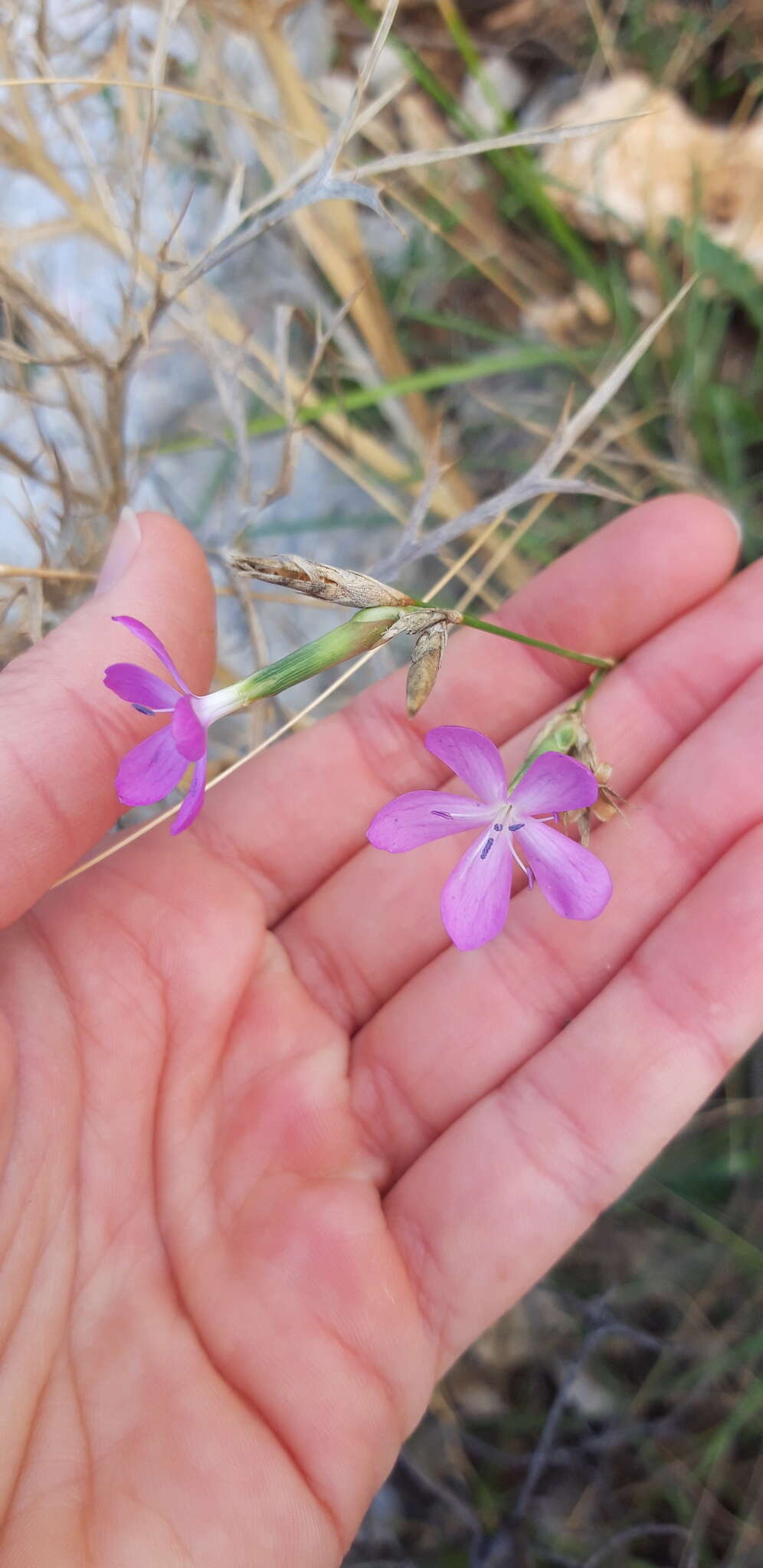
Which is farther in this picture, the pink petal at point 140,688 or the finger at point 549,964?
the finger at point 549,964

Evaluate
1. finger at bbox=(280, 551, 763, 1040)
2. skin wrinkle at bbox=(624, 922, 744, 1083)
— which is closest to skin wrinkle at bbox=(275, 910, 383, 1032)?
finger at bbox=(280, 551, 763, 1040)

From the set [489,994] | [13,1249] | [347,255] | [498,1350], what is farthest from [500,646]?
[498,1350]

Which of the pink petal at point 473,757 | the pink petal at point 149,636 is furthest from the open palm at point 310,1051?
the pink petal at point 473,757

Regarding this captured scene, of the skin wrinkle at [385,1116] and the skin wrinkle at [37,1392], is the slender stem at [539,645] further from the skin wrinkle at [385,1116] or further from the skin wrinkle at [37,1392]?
the skin wrinkle at [37,1392]

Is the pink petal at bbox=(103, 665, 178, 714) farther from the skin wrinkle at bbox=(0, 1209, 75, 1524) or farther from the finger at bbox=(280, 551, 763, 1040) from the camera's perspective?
the skin wrinkle at bbox=(0, 1209, 75, 1524)

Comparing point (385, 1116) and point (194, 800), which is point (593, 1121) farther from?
point (194, 800)

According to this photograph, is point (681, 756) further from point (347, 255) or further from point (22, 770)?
point (347, 255)
